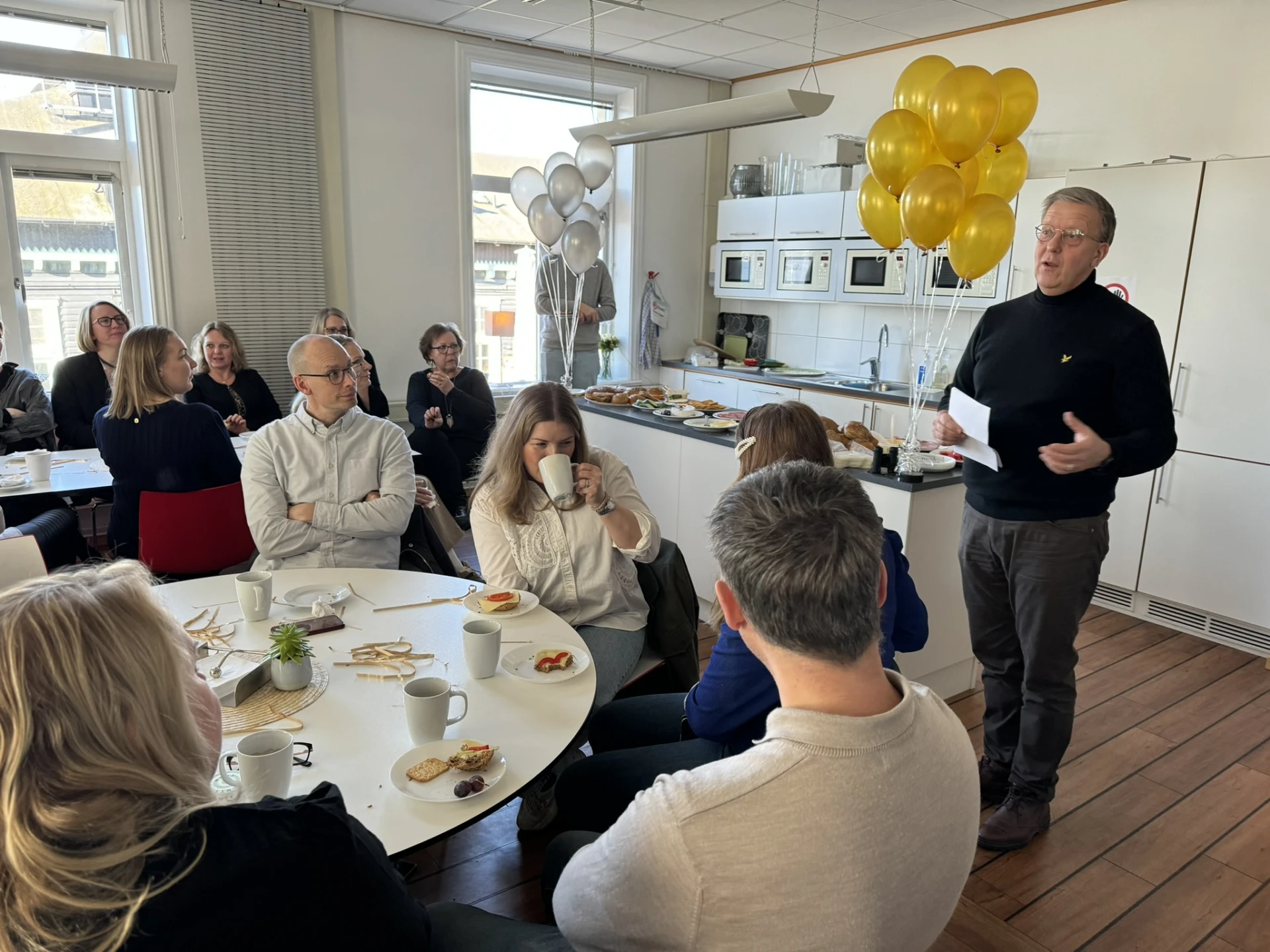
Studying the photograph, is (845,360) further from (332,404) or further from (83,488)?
(83,488)

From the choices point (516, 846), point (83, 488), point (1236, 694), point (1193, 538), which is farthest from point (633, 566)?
point (1193, 538)

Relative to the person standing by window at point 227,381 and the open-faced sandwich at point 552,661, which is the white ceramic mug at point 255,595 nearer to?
the open-faced sandwich at point 552,661

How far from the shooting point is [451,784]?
4.34 ft

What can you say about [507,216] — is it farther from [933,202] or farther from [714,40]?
[933,202]

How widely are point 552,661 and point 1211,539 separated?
350 centimetres

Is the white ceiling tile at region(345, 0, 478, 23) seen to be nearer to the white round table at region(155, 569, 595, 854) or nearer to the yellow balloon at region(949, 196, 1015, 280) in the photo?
the yellow balloon at region(949, 196, 1015, 280)

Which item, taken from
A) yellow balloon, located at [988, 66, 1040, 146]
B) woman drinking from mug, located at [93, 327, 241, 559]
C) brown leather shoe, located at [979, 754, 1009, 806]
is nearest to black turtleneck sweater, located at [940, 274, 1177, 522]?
brown leather shoe, located at [979, 754, 1009, 806]

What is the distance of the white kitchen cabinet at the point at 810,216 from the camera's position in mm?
5623

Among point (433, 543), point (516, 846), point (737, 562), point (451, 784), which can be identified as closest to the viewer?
point (737, 562)

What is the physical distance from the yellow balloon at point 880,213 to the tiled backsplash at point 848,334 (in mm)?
1901

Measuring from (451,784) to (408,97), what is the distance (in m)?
5.10

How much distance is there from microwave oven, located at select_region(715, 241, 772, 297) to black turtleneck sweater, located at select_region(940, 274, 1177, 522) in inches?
156

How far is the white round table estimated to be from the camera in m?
1.29

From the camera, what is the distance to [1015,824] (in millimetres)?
2400
